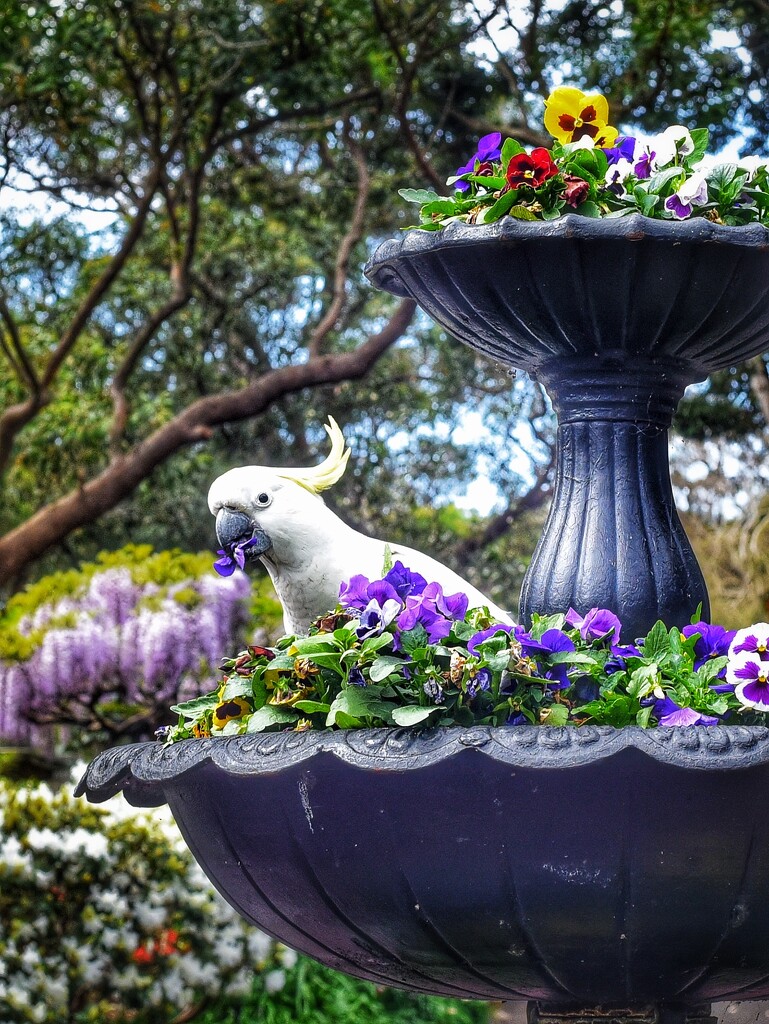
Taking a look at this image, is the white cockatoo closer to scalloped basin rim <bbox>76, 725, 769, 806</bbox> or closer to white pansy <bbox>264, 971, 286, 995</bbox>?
scalloped basin rim <bbox>76, 725, 769, 806</bbox>

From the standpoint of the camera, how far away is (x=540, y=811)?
5.44ft

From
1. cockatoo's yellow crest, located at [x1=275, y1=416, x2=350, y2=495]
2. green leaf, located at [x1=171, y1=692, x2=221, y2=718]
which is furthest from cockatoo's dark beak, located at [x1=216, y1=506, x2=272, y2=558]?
green leaf, located at [x1=171, y1=692, x2=221, y2=718]

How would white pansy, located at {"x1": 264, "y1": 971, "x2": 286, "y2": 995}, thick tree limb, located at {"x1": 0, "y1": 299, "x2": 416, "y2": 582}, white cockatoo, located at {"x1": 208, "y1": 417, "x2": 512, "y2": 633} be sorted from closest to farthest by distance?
white cockatoo, located at {"x1": 208, "y1": 417, "x2": 512, "y2": 633} < white pansy, located at {"x1": 264, "y1": 971, "x2": 286, "y2": 995} < thick tree limb, located at {"x1": 0, "y1": 299, "x2": 416, "y2": 582}

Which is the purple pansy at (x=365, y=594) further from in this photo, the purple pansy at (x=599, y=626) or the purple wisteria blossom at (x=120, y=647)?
the purple wisteria blossom at (x=120, y=647)

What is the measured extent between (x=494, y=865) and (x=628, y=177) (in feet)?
4.24

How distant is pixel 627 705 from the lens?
1.90 meters

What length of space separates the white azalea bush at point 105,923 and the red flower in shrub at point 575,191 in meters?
4.38

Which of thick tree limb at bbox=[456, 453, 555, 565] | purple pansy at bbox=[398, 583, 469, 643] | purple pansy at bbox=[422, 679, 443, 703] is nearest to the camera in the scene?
purple pansy at bbox=[422, 679, 443, 703]

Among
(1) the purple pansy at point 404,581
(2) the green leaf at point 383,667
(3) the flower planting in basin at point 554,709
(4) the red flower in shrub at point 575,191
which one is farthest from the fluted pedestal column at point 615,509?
(2) the green leaf at point 383,667

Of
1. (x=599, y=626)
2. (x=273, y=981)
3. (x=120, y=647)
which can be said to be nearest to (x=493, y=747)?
(x=599, y=626)

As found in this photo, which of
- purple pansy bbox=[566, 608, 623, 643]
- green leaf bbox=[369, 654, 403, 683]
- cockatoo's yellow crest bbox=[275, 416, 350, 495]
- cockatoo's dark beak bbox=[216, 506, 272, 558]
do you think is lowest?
green leaf bbox=[369, 654, 403, 683]

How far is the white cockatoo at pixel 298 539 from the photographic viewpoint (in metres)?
2.77

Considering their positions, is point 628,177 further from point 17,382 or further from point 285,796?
point 17,382

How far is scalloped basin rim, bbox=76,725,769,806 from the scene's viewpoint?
159 centimetres
